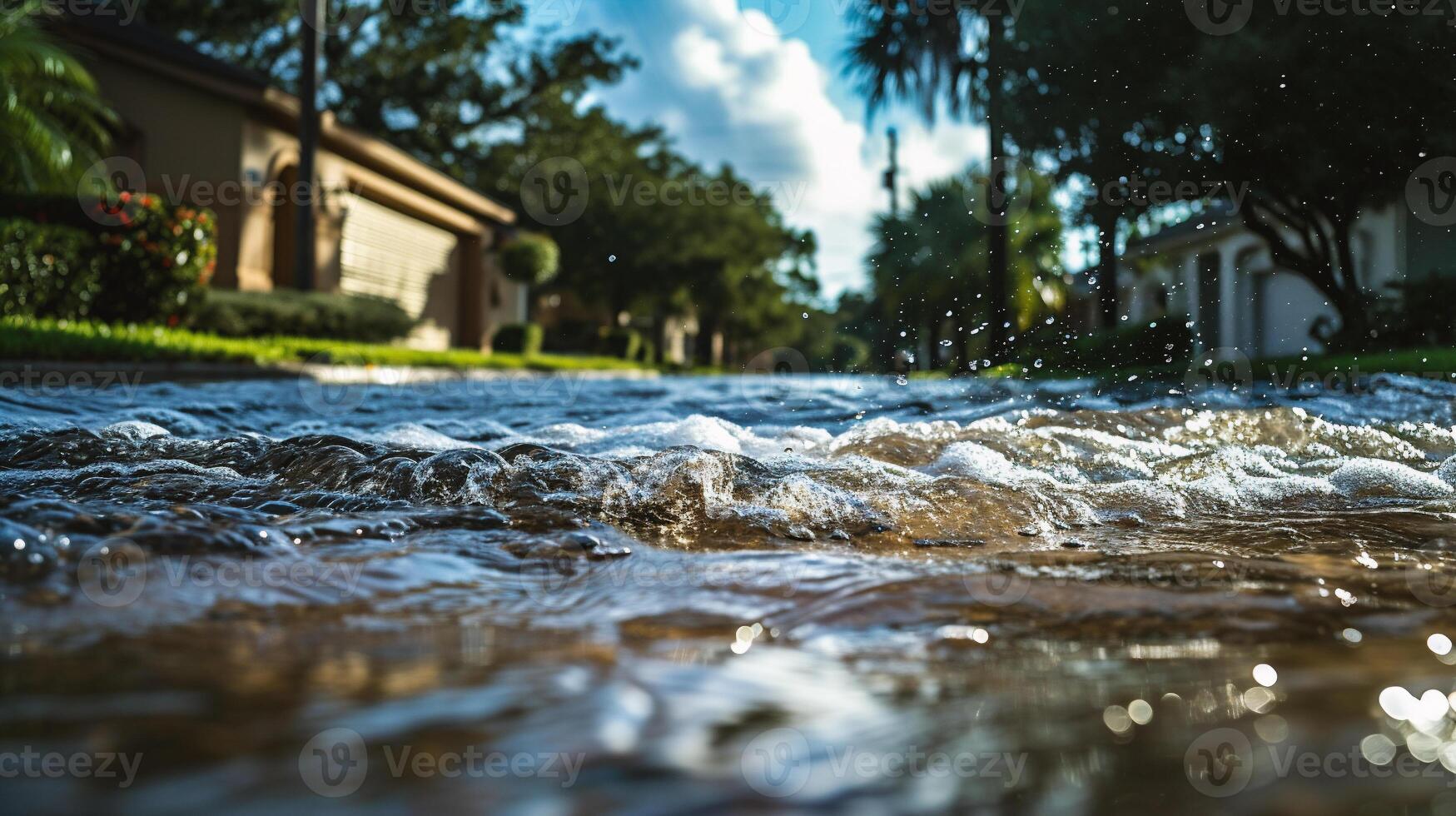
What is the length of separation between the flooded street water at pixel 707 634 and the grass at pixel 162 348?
548 centimetres

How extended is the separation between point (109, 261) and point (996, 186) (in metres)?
10.8

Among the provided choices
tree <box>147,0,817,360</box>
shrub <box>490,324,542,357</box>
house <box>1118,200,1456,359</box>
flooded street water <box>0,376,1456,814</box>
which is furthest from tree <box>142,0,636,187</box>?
flooded street water <box>0,376,1456,814</box>

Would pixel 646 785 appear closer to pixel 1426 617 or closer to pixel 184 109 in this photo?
pixel 1426 617

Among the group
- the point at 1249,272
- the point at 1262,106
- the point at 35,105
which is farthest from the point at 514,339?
the point at 1249,272

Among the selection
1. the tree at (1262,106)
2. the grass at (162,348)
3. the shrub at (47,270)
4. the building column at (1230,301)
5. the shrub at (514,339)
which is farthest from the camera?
the shrub at (514,339)

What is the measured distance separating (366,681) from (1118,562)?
163cm

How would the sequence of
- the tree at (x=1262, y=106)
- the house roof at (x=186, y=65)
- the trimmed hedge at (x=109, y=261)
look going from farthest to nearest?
the house roof at (x=186, y=65) < the tree at (x=1262, y=106) < the trimmed hedge at (x=109, y=261)

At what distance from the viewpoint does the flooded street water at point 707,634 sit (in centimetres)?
108

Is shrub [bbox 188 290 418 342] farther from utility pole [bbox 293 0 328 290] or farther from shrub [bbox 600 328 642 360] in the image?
shrub [bbox 600 328 642 360]

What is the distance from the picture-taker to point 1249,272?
68.7 ft

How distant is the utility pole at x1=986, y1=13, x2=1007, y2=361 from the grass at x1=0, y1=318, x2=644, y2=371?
24.0 ft

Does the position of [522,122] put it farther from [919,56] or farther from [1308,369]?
[1308,369]

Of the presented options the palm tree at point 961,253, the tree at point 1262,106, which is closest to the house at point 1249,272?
the tree at point 1262,106

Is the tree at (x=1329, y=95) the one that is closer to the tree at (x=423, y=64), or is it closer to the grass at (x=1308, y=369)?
the grass at (x=1308, y=369)
